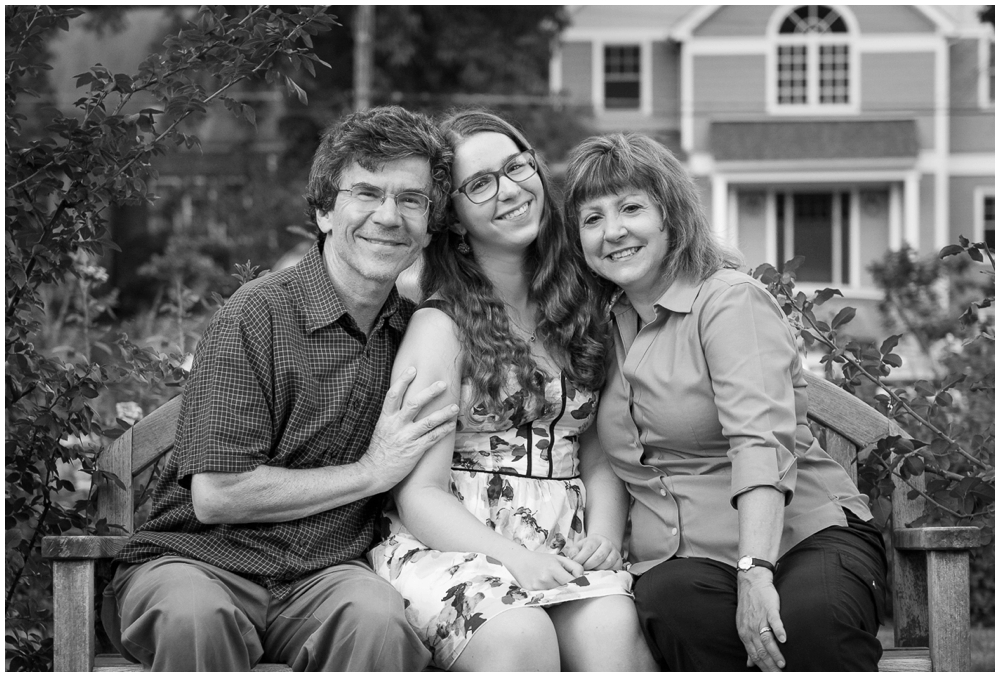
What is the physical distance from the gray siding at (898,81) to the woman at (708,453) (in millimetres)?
21679

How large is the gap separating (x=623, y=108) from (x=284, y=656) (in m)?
22.0

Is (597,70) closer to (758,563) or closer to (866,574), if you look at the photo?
(866,574)

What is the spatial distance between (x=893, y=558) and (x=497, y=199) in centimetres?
155

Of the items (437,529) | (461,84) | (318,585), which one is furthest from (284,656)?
(461,84)

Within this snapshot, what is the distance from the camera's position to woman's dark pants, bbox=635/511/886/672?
8.61 feet

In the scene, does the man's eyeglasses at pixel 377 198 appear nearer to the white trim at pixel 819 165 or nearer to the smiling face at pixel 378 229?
the smiling face at pixel 378 229

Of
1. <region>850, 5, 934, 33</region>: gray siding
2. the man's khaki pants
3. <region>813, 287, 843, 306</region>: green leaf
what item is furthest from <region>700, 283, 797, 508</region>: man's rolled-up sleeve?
<region>850, 5, 934, 33</region>: gray siding

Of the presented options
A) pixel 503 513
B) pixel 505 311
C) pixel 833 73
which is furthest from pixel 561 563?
pixel 833 73

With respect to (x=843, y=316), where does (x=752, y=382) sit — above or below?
below

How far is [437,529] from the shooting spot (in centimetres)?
289

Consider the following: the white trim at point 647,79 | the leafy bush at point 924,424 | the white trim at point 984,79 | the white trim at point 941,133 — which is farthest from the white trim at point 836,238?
the leafy bush at point 924,424

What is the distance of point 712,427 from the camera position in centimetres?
→ 295

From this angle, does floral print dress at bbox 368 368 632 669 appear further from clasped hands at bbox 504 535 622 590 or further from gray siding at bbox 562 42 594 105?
gray siding at bbox 562 42 594 105

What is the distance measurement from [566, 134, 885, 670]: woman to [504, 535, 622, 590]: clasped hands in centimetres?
11
